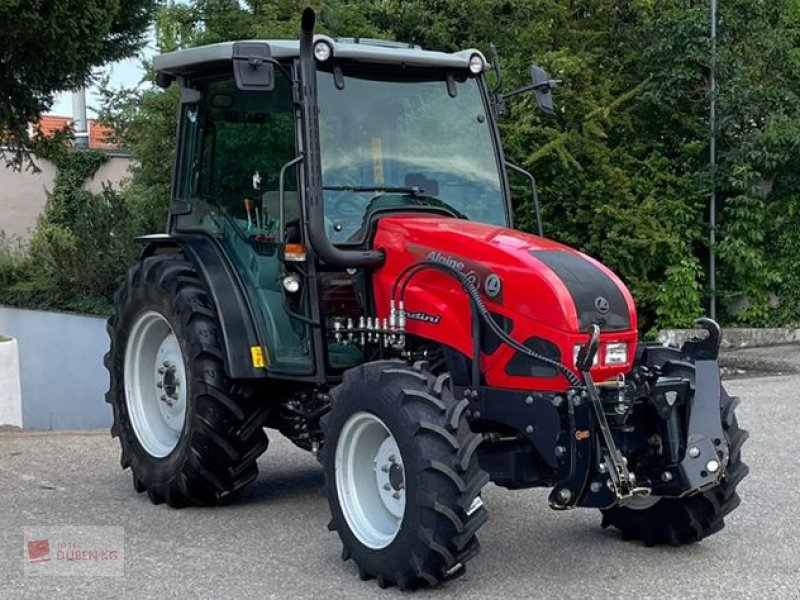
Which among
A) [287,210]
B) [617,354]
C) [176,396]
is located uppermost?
[287,210]

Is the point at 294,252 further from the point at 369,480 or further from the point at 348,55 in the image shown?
the point at 369,480

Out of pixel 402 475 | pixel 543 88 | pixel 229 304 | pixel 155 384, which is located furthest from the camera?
pixel 155 384

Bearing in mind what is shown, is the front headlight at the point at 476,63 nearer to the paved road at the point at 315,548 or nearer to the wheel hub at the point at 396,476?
the wheel hub at the point at 396,476

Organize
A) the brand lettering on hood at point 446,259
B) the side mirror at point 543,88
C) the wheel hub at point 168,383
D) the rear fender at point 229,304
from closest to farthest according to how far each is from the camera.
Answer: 1. the brand lettering on hood at point 446,259
2. the rear fender at point 229,304
3. the side mirror at point 543,88
4. the wheel hub at point 168,383

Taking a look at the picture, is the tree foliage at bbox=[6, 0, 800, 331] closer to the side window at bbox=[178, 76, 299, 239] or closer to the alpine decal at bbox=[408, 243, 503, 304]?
the side window at bbox=[178, 76, 299, 239]

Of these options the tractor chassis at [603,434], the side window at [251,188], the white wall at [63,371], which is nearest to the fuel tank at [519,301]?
the tractor chassis at [603,434]

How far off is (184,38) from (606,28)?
5.79 meters

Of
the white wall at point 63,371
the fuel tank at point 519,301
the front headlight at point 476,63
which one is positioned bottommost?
the white wall at point 63,371

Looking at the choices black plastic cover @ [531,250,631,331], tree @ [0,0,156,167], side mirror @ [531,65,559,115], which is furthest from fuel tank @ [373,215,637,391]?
tree @ [0,0,156,167]

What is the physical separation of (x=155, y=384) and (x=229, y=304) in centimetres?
105

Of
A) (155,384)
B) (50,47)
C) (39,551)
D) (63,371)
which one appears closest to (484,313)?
(39,551)

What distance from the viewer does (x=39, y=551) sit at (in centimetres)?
579

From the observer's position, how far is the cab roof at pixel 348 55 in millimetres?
6035

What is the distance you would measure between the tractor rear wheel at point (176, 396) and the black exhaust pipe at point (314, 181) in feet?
3.46
